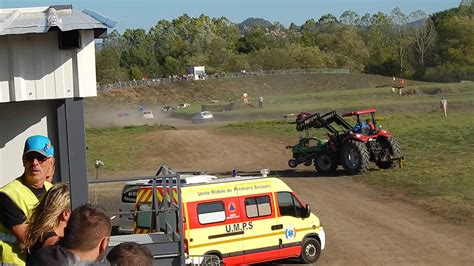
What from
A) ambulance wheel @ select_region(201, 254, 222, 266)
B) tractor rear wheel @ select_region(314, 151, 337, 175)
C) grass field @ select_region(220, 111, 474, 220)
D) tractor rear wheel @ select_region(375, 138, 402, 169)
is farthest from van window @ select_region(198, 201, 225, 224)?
tractor rear wheel @ select_region(314, 151, 337, 175)

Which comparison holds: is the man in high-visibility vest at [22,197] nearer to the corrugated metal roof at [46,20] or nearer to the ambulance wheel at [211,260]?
the corrugated metal roof at [46,20]

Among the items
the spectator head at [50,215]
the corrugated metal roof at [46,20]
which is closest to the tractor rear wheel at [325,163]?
the corrugated metal roof at [46,20]

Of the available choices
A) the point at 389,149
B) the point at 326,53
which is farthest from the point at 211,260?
the point at 326,53

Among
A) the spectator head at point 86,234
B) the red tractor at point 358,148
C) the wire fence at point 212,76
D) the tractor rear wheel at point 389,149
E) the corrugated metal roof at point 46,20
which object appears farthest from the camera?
the wire fence at point 212,76

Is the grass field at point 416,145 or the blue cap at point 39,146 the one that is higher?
the blue cap at point 39,146

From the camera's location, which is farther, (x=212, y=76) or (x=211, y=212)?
(x=212, y=76)

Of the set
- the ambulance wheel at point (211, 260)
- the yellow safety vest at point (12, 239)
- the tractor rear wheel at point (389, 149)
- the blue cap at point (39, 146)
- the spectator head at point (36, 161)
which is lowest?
the ambulance wheel at point (211, 260)

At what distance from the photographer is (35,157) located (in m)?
5.76

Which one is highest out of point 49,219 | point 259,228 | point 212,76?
point 212,76

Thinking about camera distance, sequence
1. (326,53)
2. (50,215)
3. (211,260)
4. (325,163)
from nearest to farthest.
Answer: (50,215)
(211,260)
(325,163)
(326,53)

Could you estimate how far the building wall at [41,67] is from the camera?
25.5ft

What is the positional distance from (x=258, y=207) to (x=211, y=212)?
1076 mm

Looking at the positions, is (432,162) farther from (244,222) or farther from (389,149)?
(244,222)

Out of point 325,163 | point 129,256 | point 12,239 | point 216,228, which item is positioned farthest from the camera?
point 325,163
